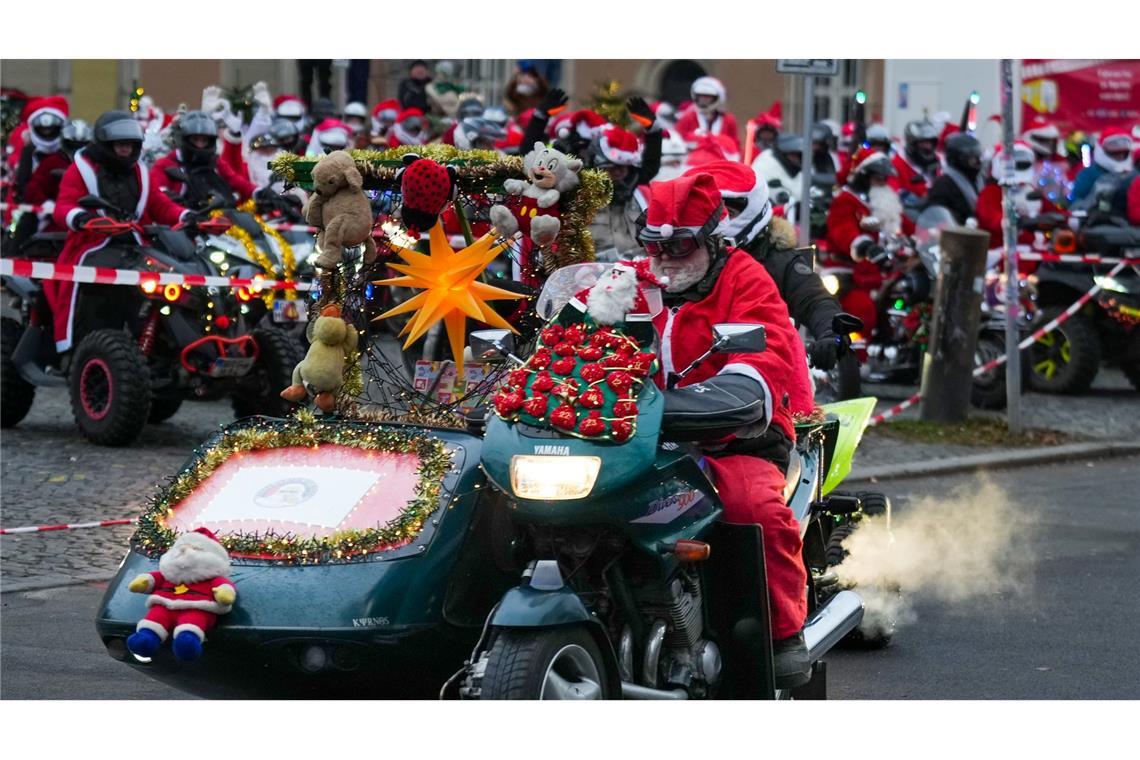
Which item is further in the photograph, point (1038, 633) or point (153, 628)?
point (1038, 633)

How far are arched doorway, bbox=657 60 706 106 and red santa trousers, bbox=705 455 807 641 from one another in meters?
34.8

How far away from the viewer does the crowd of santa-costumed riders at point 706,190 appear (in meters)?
5.61

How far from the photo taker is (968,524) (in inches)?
417

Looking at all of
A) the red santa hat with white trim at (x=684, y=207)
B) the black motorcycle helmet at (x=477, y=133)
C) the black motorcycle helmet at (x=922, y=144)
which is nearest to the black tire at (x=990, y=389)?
the black motorcycle helmet at (x=922, y=144)

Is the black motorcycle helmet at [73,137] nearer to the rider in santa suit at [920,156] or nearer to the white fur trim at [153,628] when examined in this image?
the rider in santa suit at [920,156]

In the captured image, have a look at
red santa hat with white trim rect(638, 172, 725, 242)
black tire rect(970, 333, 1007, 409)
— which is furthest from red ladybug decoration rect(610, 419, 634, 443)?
black tire rect(970, 333, 1007, 409)

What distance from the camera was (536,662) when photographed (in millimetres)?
4684

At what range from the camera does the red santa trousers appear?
5508 millimetres

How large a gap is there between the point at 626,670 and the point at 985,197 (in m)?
12.5

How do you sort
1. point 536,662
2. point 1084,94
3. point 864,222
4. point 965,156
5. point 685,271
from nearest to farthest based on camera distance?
point 536,662 < point 685,271 < point 864,222 < point 965,156 < point 1084,94

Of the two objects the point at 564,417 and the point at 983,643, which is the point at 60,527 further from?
the point at 564,417

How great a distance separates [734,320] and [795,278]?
193 centimetres

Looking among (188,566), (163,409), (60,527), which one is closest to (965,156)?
(163,409)

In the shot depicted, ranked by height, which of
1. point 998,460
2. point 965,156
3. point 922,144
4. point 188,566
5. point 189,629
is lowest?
point 998,460
